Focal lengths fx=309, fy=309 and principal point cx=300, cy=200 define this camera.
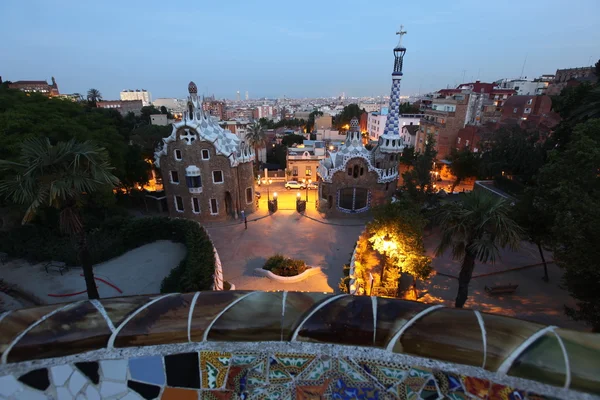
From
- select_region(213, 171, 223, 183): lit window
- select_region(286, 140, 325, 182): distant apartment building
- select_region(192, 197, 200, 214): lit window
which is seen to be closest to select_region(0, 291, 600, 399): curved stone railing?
select_region(213, 171, 223, 183): lit window

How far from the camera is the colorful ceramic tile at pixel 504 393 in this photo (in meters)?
2.52

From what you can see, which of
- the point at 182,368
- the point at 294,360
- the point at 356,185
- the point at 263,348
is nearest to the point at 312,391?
the point at 294,360

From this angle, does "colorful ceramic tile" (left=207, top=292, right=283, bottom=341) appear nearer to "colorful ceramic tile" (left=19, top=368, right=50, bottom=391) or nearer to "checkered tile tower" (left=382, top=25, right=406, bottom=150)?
"colorful ceramic tile" (left=19, top=368, right=50, bottom=391)

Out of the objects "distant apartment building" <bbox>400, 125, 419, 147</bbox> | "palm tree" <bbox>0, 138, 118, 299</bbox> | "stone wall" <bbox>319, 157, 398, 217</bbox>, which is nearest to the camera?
"palm tree" <bbox>0, 138, 118, 299</bbox>

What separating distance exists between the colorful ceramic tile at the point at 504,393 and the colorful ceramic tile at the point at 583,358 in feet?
1.21

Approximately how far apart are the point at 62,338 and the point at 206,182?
75.0 feet

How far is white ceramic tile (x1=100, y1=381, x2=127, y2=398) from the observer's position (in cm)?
290

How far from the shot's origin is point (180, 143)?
78.8ft

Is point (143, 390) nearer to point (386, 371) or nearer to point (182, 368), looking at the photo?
point (182, 368)

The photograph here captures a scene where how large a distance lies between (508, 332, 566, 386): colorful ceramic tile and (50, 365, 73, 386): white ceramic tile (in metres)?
3.91

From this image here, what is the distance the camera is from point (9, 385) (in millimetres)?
2801

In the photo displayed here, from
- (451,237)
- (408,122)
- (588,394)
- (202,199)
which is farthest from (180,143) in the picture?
(408,122)

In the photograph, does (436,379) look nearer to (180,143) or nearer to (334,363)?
(334,363)

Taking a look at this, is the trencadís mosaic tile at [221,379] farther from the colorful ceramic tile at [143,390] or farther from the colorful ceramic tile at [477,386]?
the colorful ceramic tile at [477,386]
